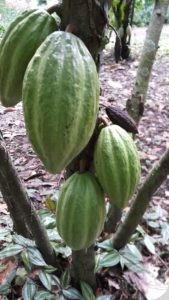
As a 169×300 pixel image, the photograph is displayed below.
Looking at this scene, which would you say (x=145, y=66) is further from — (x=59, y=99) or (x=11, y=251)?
(x=59, y=99)

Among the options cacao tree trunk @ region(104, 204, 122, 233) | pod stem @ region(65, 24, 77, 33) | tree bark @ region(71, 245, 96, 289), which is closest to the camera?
pod stem @ region(65, 24, 77, 33)

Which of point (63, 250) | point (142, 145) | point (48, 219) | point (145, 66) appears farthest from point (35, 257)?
point (142, 145)

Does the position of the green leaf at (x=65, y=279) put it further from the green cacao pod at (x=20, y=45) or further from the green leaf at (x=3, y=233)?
the green cacao pod at (x=20, y=45)

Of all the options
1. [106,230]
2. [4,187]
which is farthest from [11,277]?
[106,230]

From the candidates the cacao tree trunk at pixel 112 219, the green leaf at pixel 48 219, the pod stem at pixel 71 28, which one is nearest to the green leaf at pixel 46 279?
the green leaf at pixel 48 219

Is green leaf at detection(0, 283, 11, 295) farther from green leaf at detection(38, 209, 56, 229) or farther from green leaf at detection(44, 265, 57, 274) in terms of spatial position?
green leaf at detection(38, 209, 56, 229)

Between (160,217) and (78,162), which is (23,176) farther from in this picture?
(78,162)

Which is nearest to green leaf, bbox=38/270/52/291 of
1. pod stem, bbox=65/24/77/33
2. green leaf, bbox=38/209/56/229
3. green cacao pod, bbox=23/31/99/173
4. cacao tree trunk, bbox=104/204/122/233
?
green leaf, bbox=38/209/56/229
